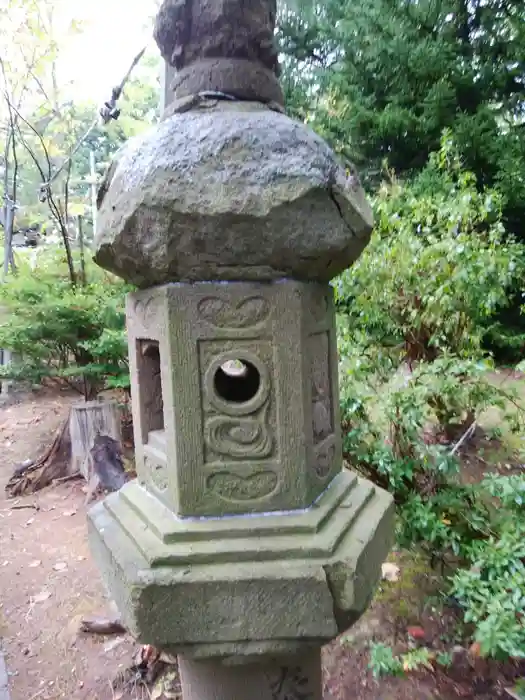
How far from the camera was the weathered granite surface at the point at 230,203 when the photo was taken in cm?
135

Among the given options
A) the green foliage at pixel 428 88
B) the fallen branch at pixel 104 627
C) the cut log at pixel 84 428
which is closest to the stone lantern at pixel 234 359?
the fallen branch at pixel 104 627

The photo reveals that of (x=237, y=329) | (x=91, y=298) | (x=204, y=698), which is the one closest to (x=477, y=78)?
(x=91, y=298)

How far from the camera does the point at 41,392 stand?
7406mm

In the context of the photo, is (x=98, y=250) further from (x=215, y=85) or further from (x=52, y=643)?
(x=52, y=643)

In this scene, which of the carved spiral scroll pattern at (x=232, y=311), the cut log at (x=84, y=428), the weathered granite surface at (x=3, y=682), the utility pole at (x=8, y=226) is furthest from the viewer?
the utility pole at (x=8, y=226)

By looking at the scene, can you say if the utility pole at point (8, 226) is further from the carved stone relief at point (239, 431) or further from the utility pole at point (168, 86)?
the carved stone relief at point (239, 431)

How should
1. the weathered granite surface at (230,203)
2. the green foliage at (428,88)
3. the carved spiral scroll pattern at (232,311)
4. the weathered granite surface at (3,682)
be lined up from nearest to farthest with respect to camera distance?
the weathered granite surface at (230,203), the carved spiral scroll pattern at (232,311), the weathered granite surface at (3,682), the green foliage at (428,88)

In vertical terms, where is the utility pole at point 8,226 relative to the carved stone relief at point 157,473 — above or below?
above

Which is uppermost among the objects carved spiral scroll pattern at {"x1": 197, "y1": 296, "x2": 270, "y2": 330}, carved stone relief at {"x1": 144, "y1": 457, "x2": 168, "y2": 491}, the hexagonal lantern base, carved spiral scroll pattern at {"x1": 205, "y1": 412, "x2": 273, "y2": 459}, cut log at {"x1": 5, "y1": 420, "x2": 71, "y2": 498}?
carved spiral scroll pattern at {"x1": 197, "y1": 296, "x2": 270, "y2": 330}

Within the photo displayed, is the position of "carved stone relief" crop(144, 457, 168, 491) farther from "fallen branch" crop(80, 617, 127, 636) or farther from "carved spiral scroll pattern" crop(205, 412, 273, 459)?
"fallen branch" crop(80, 617, 127, 636)

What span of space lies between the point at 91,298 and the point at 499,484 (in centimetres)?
421

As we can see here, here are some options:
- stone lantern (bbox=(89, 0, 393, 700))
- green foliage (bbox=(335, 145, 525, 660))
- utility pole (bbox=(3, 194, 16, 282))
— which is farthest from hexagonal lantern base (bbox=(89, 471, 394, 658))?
utility pole (bbox=(3, 194, 16, 282))

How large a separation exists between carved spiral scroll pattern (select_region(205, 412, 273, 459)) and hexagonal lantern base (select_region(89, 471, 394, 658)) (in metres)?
0.19

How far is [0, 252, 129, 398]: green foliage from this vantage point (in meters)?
5.07
